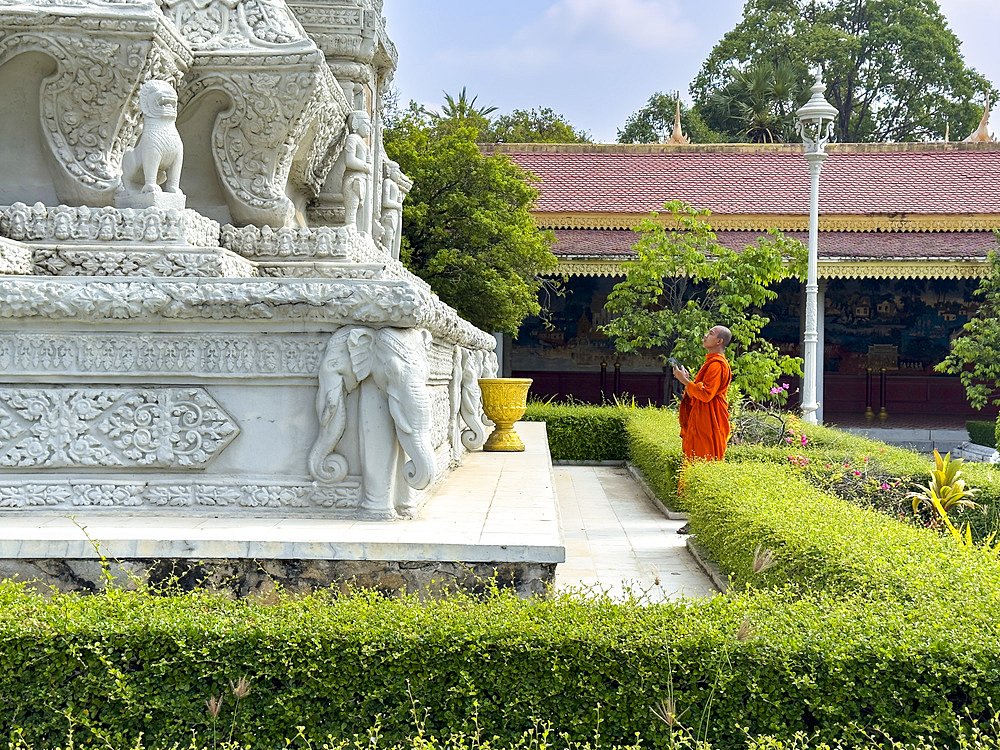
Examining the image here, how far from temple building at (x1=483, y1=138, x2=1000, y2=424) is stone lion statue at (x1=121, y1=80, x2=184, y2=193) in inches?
540

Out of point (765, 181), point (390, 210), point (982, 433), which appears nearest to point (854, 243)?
point (765, 181)

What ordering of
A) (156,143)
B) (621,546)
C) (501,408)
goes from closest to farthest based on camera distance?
(156,143), (621,546), (501,408)

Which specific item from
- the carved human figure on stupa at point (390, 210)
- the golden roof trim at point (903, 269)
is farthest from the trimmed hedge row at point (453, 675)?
the golden roof trim at point (903, 269)

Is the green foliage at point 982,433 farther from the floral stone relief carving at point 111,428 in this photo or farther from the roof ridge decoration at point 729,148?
the floral stone relief carving at point 111,428

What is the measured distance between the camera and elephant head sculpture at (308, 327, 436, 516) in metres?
4.62

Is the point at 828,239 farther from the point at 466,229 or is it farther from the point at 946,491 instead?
the point at 946,491

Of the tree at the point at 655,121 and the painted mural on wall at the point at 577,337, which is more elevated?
the tree at the point at 655,121

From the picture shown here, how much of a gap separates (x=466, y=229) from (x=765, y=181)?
27.6ft

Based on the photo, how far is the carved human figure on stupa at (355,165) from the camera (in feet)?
25.9

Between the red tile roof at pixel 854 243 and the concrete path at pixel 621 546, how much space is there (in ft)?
24.4

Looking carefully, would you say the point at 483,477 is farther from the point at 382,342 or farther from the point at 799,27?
the point at 799,27

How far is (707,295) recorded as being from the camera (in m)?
16.0

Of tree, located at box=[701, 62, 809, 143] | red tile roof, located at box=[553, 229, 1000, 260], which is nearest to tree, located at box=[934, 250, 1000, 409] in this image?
red tile roof, located at box=[553, 229, 1000, 260]

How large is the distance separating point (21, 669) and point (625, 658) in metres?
1.85
